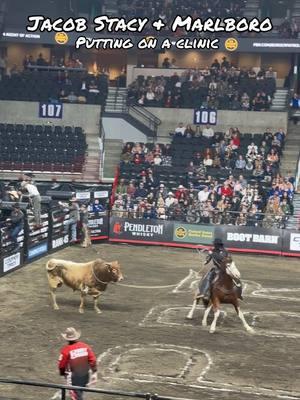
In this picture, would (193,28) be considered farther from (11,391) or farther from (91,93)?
(11,391)

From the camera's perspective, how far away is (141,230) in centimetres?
2928

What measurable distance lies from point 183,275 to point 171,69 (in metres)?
23.5

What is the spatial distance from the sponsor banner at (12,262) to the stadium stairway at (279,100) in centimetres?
2191

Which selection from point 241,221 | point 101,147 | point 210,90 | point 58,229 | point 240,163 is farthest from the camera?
point 210,90

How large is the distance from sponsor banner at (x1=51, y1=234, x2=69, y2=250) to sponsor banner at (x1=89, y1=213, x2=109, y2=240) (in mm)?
1961

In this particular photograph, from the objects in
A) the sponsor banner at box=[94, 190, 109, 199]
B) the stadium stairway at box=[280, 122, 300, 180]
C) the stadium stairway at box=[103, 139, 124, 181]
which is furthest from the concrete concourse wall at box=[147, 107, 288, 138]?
the sponsor banner at box=[94, 190, 109, 199]

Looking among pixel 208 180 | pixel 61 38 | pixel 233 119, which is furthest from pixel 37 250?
pixel 61 38

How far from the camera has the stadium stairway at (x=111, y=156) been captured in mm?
37253

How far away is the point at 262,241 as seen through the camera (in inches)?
1112

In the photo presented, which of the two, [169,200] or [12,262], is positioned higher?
[169,200]

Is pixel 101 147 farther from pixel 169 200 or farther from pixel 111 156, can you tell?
pixel 169 200

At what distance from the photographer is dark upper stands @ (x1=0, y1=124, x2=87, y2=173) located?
37125mm

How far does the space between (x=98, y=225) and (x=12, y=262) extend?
24.4 feet

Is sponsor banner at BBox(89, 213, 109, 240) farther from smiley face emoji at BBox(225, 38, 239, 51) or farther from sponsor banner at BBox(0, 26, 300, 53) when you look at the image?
smiley face emoji at BBox(225, 38, 239, 51)
